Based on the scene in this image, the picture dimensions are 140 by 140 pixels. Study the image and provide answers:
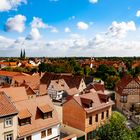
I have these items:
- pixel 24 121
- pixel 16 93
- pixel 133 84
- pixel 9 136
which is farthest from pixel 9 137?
pixel 133 84

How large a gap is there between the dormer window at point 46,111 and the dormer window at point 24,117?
7.65 feet

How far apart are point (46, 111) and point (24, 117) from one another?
3.78 meters

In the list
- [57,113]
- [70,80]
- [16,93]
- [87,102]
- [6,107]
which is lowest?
[57,113]

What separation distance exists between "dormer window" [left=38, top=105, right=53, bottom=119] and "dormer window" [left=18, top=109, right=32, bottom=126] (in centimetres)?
233

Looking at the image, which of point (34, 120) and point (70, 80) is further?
point (70, 80)

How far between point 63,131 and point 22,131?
12.2 metres

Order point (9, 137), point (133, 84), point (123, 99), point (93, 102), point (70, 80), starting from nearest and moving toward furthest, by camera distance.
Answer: point (9, 137), point (93, 102), point (123, 99), point (133, 84), point (70, 80)

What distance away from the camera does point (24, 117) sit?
1278 inches

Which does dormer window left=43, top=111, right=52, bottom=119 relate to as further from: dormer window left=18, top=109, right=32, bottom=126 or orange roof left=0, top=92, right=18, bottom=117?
orange roof left=0, top=92, right=18, bottom=117

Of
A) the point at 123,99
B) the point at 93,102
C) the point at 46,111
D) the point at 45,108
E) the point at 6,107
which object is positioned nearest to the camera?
the point at 6,107

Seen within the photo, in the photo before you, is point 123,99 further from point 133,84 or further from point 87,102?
point 87,102

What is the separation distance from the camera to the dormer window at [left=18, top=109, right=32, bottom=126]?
32225 mm

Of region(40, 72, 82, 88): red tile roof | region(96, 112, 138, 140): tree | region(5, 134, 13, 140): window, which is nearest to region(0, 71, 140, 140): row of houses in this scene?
region(5, 134, 13, 140): window

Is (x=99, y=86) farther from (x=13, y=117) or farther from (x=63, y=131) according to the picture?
(x=13, y=117)
